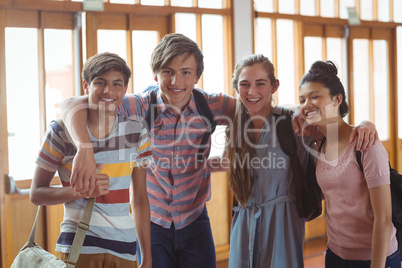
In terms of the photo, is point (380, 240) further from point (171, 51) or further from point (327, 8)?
point (327, 8)

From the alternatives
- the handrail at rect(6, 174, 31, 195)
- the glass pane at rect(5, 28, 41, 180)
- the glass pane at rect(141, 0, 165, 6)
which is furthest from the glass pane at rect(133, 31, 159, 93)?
the handrail at rect(6, 174, 31, 195)

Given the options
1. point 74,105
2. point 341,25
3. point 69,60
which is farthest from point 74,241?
point 341,25

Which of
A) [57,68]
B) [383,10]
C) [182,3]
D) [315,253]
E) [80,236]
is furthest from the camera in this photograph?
[383,10]

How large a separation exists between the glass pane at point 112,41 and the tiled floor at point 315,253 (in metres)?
2.28

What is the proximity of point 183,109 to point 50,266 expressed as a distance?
893 millimetres

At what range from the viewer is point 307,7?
13.2 ft

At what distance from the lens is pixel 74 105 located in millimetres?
1666

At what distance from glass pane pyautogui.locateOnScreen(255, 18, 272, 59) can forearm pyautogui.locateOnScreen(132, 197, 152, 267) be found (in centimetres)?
229

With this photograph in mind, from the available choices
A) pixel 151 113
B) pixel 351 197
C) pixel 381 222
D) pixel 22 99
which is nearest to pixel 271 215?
pixel 351 197

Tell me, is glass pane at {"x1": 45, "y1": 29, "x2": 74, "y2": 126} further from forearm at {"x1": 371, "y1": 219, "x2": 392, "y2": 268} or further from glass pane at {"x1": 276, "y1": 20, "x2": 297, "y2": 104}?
forearm at {"x1": 371, "y1": 219, "x2": 392, "y2": 268}

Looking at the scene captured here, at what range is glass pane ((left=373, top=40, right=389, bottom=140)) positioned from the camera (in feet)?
15.5

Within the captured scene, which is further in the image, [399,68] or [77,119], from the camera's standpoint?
[399,68]

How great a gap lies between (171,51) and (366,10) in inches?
129

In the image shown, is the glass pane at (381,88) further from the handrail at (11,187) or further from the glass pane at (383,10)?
the handrail at (11,187)
